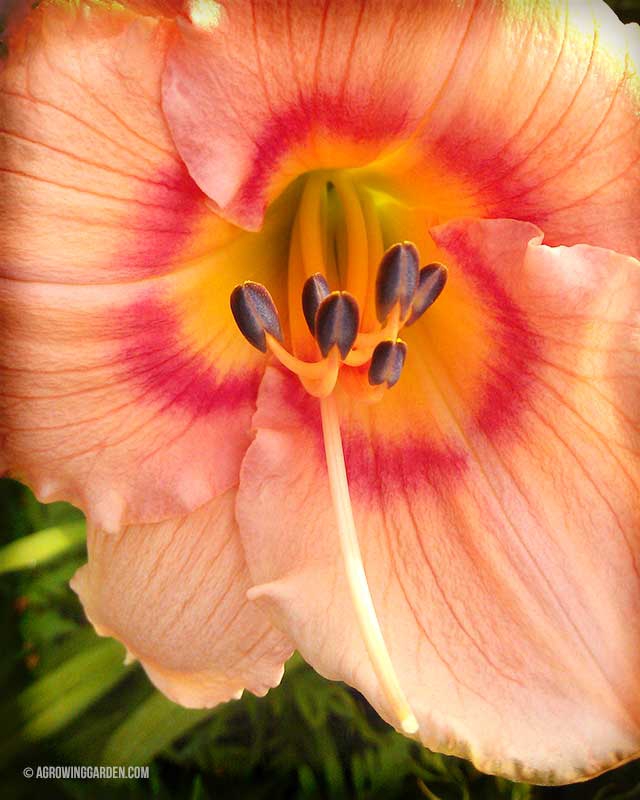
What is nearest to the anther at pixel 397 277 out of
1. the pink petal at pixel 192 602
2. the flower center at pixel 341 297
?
the flower center at pixel 341 297

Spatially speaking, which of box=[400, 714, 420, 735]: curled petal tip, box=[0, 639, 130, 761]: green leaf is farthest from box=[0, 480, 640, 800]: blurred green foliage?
box=[400, 714, 420, 735]: curled petal tip

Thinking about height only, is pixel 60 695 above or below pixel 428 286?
below

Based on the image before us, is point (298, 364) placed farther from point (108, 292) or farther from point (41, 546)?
point (41, 546)

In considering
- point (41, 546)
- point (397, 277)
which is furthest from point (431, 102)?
point (41, 546)

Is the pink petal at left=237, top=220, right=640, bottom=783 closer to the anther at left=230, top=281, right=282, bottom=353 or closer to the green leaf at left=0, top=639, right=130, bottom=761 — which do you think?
the anther at left=230, top=281, right=282, bottom=353

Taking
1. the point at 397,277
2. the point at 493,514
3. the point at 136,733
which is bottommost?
the point at 136,733

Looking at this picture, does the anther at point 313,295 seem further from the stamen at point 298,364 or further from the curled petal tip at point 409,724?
the curled petal tip at point 409,724

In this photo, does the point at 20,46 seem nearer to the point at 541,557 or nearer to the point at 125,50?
the point at 125,50
